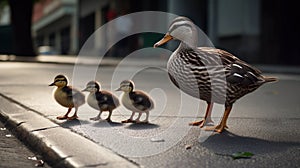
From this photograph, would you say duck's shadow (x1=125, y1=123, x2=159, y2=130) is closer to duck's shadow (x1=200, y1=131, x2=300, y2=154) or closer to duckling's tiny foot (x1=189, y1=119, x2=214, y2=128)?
duckling's tiny foot (x1=189, y1=119, x2=214, y2=128)

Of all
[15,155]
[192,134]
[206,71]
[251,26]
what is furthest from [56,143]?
[251,26]

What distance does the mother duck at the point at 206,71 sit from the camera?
4.50 metres

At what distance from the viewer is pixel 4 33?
32938mm

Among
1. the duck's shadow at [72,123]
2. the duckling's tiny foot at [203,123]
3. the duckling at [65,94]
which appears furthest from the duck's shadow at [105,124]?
the duckling's tiny foot at [203,123]

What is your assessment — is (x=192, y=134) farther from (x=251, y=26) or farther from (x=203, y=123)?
(x=251, y=26)

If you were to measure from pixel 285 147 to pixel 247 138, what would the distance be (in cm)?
44

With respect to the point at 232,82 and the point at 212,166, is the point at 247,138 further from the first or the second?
the point at 212,166

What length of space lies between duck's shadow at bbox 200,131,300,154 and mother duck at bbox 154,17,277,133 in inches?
12.0

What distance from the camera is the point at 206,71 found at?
4.48 meters

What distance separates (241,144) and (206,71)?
65 cm

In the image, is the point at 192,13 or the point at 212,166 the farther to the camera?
the point at 192,13

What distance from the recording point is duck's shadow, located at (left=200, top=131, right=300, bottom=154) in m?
4.13

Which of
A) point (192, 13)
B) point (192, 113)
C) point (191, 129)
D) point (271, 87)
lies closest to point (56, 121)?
point (191, 129)

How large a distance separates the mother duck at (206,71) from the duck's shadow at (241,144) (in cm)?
31
